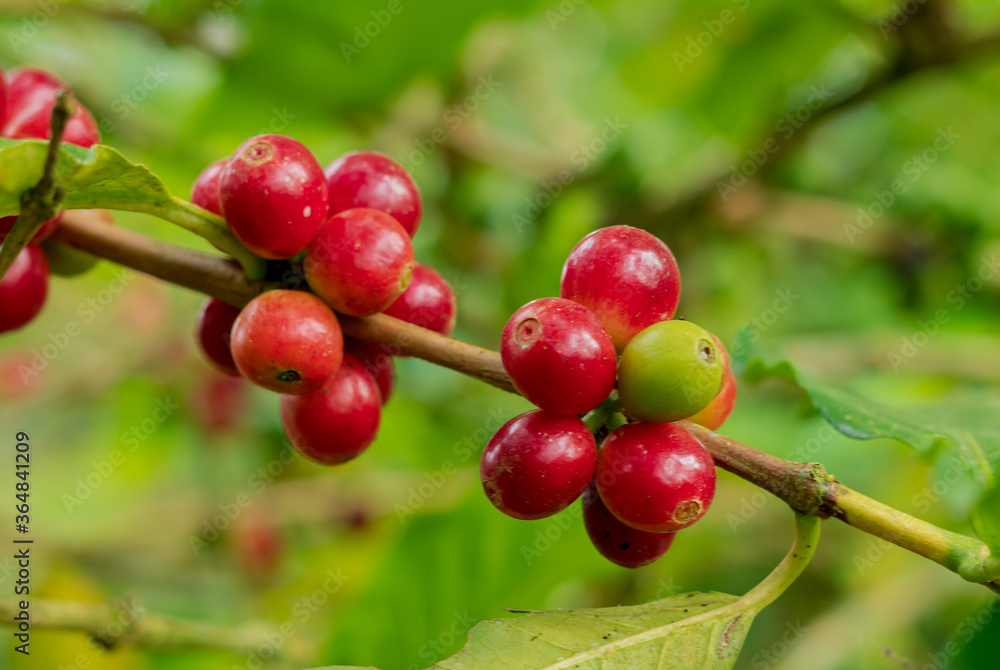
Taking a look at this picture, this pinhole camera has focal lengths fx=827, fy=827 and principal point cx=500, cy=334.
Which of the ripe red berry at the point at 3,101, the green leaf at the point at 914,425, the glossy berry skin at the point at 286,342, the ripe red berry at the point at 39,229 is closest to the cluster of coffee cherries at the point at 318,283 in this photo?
the glossy berry skin at the point at 286,342

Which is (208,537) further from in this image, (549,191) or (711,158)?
(711,158)

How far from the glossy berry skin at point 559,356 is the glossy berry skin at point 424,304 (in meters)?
0.23

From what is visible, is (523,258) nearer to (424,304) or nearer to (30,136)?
(424,304)

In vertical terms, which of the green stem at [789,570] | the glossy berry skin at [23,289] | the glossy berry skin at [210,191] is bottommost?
the glossy berry skin at [23,289]

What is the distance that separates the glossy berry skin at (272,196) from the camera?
0.99 metres

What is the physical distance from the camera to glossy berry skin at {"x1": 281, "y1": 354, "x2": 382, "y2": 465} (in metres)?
1.09

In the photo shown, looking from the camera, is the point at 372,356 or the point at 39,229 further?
the point at 372,356

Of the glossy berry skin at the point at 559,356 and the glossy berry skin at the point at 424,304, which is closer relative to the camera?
the glossy berry skin at the point at 559,356

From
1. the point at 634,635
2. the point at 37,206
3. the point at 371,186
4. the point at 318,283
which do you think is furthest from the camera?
the point at 371,186

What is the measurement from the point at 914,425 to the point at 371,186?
872 millimetres

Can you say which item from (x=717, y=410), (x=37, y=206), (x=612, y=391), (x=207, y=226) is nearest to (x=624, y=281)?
(x=612, y=391)

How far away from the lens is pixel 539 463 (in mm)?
923

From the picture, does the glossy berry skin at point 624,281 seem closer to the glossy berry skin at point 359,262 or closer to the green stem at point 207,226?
the glossy berry skin at point 359,262

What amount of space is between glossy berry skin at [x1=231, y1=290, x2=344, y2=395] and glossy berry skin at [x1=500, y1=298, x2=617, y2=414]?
8.8 inches
